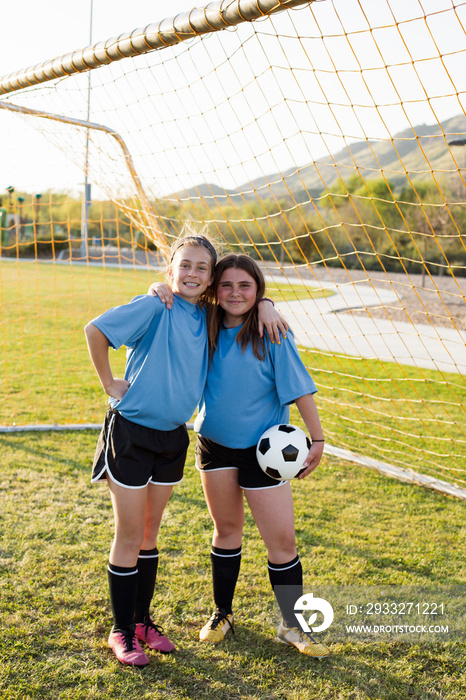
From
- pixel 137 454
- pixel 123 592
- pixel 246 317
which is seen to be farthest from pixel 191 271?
pixel 123 592

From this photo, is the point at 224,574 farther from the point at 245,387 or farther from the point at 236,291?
the point at 236,291

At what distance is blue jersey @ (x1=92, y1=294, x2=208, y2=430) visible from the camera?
6.97 ft

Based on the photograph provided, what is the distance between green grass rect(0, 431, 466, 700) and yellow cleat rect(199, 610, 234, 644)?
4cm

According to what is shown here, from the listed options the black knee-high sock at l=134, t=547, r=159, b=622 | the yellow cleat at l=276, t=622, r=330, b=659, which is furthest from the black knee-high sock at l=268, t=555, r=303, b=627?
the black knee-high sock at l=134, t=547, r=159, b=622

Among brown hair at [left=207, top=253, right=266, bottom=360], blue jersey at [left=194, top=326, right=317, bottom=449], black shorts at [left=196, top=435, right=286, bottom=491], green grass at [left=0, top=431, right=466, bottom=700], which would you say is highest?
brown hair at [left=207, top=253, right=266, bottom=360]

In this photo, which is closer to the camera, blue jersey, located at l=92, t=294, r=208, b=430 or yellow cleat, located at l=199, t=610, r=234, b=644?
blue jersey, located at l=92, t=294, r=208, b=430

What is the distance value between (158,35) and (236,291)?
1501 mm

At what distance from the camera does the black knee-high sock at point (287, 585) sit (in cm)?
232

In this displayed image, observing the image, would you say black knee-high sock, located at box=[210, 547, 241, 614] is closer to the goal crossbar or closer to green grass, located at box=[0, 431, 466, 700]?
green grass, located at box=[0, 431, 466, 700]

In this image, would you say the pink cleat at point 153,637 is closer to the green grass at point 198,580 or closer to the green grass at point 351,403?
the green grass at point 198,580

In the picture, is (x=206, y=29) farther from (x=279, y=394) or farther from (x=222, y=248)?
(x=279, y=394)

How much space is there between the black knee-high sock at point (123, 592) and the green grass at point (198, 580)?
0.51ft

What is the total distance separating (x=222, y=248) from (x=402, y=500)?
90.0 inches

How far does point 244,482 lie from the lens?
7.54ft
